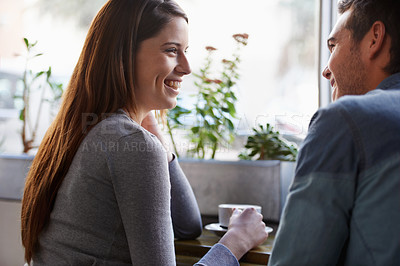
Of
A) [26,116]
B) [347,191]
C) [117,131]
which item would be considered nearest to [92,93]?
[117,131]

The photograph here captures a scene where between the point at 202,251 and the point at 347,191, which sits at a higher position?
the point at 347,191

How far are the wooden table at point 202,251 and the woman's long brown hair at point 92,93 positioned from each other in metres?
0.43

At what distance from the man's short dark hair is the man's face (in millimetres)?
21

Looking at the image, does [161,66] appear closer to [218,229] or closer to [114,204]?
[114,204]

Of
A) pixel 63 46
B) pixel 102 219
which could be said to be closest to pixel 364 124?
pixel 102 219

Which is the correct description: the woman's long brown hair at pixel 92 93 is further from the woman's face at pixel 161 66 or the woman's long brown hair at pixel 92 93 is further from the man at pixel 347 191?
the man at pixel 347 191

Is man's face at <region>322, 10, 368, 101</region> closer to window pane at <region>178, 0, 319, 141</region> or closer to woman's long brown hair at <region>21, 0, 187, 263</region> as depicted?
woman's long brown hair at <region>21, 0, 187, 263</region>

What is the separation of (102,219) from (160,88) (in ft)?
1.24

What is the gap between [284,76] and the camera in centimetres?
216

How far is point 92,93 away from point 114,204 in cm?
27

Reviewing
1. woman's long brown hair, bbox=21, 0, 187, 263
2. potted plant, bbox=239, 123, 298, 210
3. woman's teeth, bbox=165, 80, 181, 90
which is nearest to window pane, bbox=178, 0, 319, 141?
potted plant, bbox=239, 123, 298, 210

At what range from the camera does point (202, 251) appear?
1.29 m

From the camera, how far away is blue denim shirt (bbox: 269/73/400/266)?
677 millimetres

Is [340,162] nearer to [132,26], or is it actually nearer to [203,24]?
[132,26]
